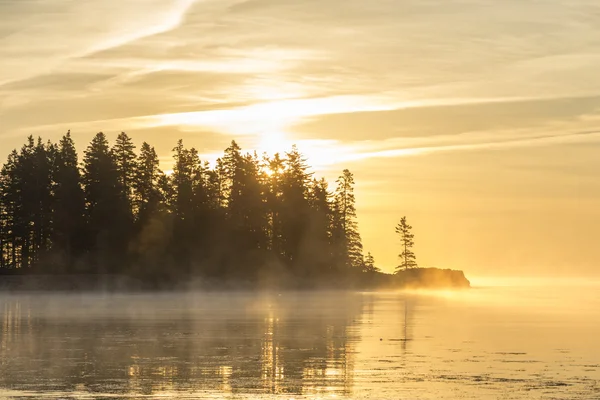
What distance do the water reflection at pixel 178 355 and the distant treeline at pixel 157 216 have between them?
230 ft

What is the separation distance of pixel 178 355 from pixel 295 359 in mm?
4291

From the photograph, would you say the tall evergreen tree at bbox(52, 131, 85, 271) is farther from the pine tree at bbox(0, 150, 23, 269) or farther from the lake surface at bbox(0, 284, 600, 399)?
the lake surface at bbox(0, 284, 600, 399)

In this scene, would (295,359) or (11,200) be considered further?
(11,200)

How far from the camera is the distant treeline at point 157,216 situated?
128m

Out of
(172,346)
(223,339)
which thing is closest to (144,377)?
(172,346)

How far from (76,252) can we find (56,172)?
11897 millimetres

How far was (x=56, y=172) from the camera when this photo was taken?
133000 millimetres

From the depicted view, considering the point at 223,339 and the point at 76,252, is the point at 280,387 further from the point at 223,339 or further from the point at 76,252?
the point at 76,252

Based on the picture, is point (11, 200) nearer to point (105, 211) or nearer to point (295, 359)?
Result: point (105, 211)

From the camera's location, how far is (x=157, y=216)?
5266 inches

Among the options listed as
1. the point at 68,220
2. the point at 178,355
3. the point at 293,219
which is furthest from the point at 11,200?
the point at 178,355

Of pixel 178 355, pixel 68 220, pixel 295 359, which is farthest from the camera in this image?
pixel 68 220

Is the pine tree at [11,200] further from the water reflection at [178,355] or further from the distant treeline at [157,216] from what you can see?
the water reflection at [178,355]

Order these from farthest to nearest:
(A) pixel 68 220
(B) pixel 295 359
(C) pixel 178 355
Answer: (A) pixel 68 220 → (C) pixel 178 355 → (B) pixel 295 359
